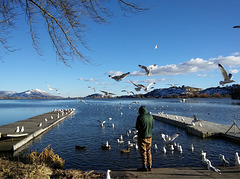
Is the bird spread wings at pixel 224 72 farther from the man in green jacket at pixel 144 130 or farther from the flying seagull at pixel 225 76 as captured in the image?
the man in green jacket at pixel 144 130

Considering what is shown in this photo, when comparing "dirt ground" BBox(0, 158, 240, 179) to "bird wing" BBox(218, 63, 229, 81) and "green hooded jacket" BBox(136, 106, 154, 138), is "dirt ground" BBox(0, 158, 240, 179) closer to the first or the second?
"green hooded jacket" BBox(136, 106, 154, 138)

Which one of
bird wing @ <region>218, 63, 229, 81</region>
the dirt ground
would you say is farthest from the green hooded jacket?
bird wing @ <region>218, 63, 229, 81</region>

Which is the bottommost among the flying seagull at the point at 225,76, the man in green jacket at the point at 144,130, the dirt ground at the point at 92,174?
the dirt ground at the point at 92,174

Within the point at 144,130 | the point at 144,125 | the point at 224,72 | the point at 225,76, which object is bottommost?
the point at 144,130

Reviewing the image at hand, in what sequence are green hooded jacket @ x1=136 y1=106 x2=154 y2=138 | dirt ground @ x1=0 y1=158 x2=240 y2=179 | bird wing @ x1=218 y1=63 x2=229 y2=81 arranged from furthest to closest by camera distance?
bird wing @ x1=218 y1=63 x2=229 y2=81 → green hooded jacket @ x1=136 y1=106 x2=154 y2=138 → dirt ground @ x1=0 y1=158 x2=240 y2=179

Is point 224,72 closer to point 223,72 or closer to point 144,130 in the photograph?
point 223,72

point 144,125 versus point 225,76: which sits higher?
point 225,76

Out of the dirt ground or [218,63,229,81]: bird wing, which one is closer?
the dirt ground

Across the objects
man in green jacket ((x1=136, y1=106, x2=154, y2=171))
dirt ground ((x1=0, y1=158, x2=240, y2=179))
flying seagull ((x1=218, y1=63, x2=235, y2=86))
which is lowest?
dirt ground ((x1=0, y1=158, x2=240, y2=179))

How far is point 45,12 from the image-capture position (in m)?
6.07

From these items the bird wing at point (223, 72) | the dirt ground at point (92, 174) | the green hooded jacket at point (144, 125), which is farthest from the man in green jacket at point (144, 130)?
the bird wing at point (223, 72)

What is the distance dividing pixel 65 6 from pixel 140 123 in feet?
14.6

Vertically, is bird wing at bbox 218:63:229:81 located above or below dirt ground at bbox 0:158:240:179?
above

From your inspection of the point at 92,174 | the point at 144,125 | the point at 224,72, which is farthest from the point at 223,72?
the point at 92,174
